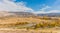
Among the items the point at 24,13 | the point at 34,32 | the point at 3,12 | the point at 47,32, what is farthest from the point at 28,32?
the point at 3,12

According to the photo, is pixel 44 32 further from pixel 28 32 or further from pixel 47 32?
pixel 28 32

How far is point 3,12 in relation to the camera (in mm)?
96688

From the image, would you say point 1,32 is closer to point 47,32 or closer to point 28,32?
point 28,32

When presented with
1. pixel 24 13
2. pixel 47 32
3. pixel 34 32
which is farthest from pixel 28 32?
pixel 24 13

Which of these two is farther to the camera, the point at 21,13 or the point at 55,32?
the point at 21,13

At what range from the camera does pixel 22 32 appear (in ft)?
69.9

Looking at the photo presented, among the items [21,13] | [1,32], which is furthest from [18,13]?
[1,32]

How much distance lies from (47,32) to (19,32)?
3087 millimetres

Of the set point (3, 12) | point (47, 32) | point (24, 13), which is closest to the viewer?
point (47, 32)

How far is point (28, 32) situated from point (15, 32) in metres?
1.47

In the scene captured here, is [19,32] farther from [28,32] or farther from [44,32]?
[44,32]

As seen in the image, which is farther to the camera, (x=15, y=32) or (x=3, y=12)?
(x=3, y=12)

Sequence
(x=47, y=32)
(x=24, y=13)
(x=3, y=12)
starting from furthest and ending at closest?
(x=3, y=12) < (x=24, y=13) < (x=47, y=32)

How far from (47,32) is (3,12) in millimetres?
77537
